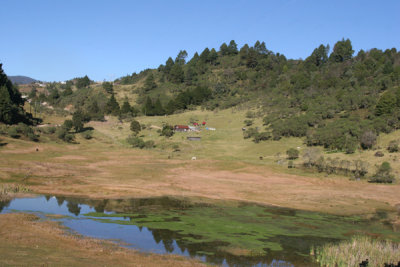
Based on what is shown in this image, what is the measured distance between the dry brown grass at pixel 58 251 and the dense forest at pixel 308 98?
67.2 m

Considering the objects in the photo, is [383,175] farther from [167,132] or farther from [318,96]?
[318,96]

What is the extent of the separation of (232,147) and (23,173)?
195 feet

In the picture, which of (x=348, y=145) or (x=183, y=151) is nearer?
(x=348, y=145)

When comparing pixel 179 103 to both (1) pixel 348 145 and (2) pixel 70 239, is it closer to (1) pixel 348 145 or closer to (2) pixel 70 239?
(1) pixel 348 145

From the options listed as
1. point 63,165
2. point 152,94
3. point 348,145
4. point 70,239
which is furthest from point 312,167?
point 152,94

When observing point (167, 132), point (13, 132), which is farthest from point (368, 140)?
point (13, 132)

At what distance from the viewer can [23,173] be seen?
174 ft

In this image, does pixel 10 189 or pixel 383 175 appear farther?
pixel 383 175

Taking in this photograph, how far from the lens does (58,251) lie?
890 inches

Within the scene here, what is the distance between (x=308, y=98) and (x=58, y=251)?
12477 cm

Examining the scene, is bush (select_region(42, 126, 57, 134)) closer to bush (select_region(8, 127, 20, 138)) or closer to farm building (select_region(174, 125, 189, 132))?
bush (select_region(8, 127, 20, 138))

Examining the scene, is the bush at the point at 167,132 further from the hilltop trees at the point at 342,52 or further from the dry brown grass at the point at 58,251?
the hilltop trees at the point at 342,52

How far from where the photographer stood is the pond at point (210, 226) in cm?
2623

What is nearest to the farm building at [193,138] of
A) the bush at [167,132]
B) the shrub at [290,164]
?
the bush at [167,132]
